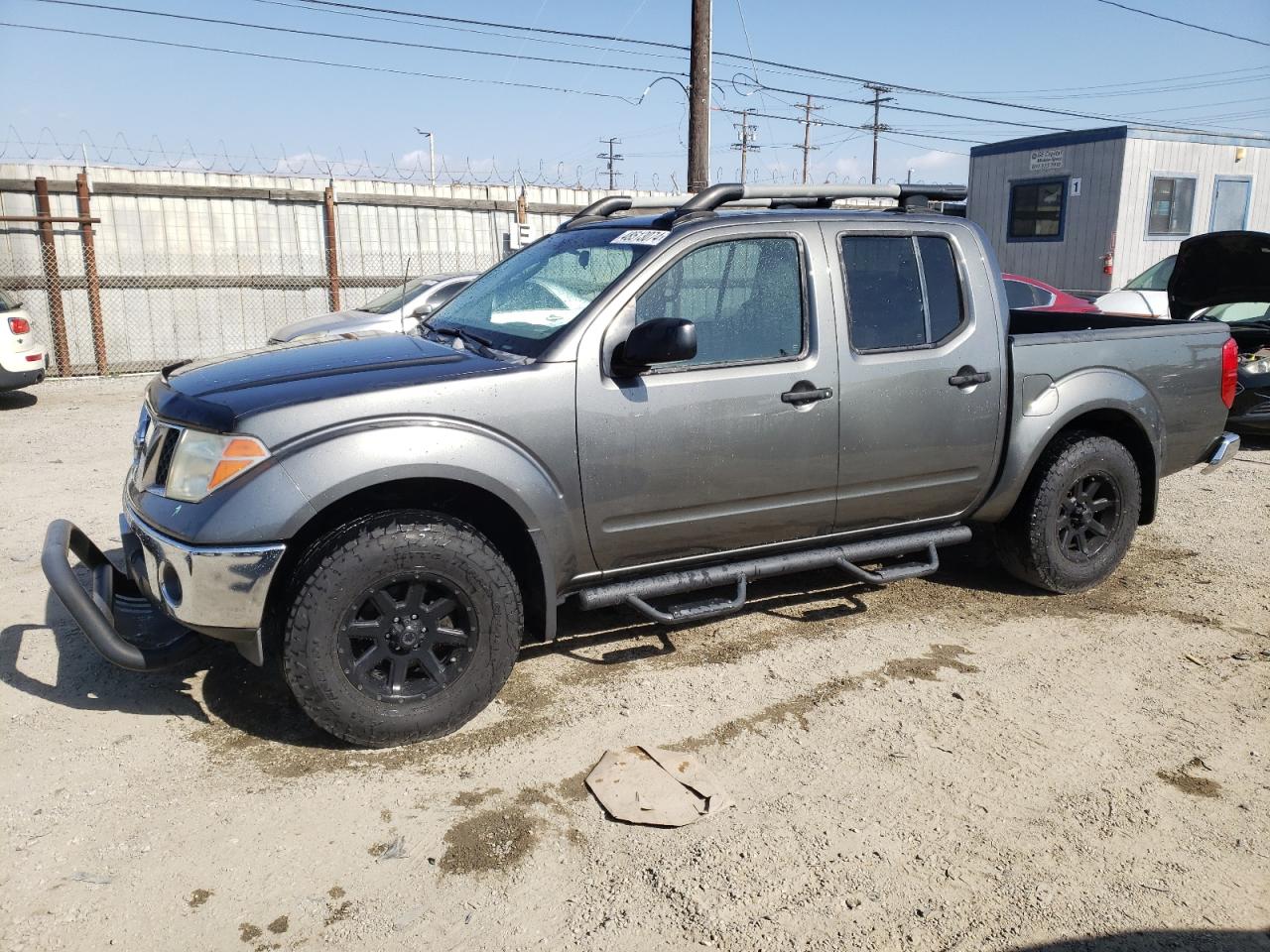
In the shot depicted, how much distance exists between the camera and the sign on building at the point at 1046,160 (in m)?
17.3

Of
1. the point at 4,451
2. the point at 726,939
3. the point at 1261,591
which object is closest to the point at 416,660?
the point at 726,939

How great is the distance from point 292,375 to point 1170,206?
697 inches

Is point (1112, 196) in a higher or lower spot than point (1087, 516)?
higher

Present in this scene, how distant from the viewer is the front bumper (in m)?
3.26

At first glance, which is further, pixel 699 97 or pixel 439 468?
pixel 699 97

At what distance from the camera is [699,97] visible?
1375cm

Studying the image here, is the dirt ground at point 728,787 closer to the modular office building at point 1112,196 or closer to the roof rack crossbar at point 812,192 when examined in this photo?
the roof rack crossbar at point 812,192

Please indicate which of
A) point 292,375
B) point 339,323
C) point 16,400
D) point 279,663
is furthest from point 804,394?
point 16,400

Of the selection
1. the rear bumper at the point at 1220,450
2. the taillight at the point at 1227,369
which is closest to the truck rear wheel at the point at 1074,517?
the rear bumper at the point at 1220,450

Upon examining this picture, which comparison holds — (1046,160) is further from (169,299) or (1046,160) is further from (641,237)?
(641,237)

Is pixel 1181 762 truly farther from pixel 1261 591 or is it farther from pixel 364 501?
pixel 364 501

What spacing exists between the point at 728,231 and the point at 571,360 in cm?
92

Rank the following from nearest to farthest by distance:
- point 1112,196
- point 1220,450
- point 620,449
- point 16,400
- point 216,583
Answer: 1. point 216,583
2. point 620,449
3. point 1220,450
4. point 16,400
5. point 1112,196

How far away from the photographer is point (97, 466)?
784cm
